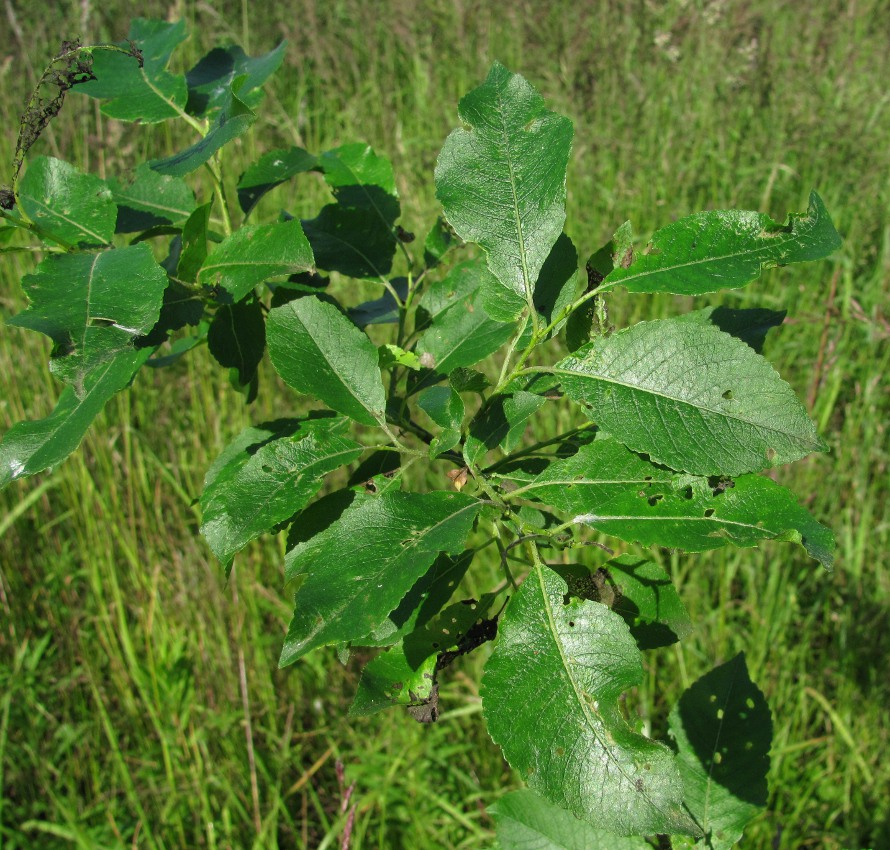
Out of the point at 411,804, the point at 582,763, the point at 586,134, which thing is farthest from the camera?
the point at 586,134

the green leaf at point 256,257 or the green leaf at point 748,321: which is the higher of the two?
the green leaf at point 256,257

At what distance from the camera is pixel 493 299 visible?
648 millimetres

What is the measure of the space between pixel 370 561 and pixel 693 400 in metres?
0.23

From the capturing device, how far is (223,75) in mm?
849

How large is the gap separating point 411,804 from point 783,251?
1504 millimetres

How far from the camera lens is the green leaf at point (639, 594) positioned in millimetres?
622

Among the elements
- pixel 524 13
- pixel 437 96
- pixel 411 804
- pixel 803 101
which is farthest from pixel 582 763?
pixel 524 13

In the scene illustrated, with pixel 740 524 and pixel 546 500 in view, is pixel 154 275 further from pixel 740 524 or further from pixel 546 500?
pixel 740 524

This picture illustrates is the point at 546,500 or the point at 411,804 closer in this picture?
the point at 546,500

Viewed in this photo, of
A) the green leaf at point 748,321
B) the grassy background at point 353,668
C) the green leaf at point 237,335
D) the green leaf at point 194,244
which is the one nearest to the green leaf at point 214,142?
the green leaf at point 194,244

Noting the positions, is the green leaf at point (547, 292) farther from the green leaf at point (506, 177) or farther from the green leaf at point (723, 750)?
the green leaf at point (723, 750)

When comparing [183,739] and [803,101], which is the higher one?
[803,101]

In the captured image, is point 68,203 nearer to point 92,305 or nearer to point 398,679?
point 92,305

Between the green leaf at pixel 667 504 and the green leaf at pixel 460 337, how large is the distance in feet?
0.47
